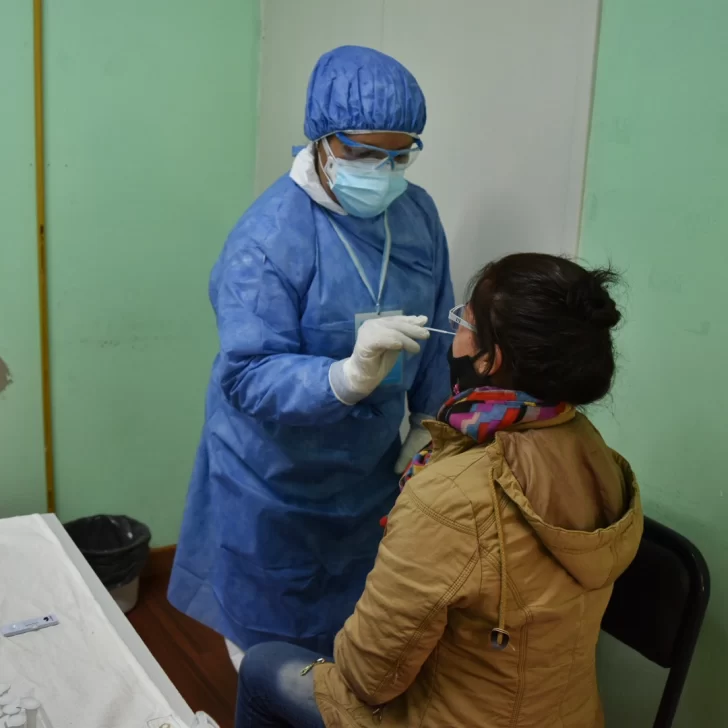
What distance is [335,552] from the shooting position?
1.65 meters

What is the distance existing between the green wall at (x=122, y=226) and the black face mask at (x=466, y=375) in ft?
5.04

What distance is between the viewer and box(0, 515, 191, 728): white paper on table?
99 centimetres

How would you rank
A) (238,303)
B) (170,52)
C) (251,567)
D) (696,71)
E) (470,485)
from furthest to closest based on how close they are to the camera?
(170,52)
(251,567)
(238,303)
(696,71)
(470,485)

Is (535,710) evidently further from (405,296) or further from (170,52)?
(170,52)

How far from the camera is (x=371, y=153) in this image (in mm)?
1474

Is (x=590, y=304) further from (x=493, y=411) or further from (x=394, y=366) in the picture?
(x=394, y=366)

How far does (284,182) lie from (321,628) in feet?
3.29

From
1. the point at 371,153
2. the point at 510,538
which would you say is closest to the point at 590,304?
the point at 510,538

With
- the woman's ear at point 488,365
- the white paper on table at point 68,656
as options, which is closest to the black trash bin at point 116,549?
the white paper on table at point 68,656

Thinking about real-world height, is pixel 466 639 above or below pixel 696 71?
below

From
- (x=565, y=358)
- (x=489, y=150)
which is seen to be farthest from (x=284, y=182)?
(x=565, y=358)

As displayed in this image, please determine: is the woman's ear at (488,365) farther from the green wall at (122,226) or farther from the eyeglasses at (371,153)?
the green wall at (122,226)

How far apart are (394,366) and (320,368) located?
8.6 inches

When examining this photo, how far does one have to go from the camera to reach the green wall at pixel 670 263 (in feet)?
4.11
